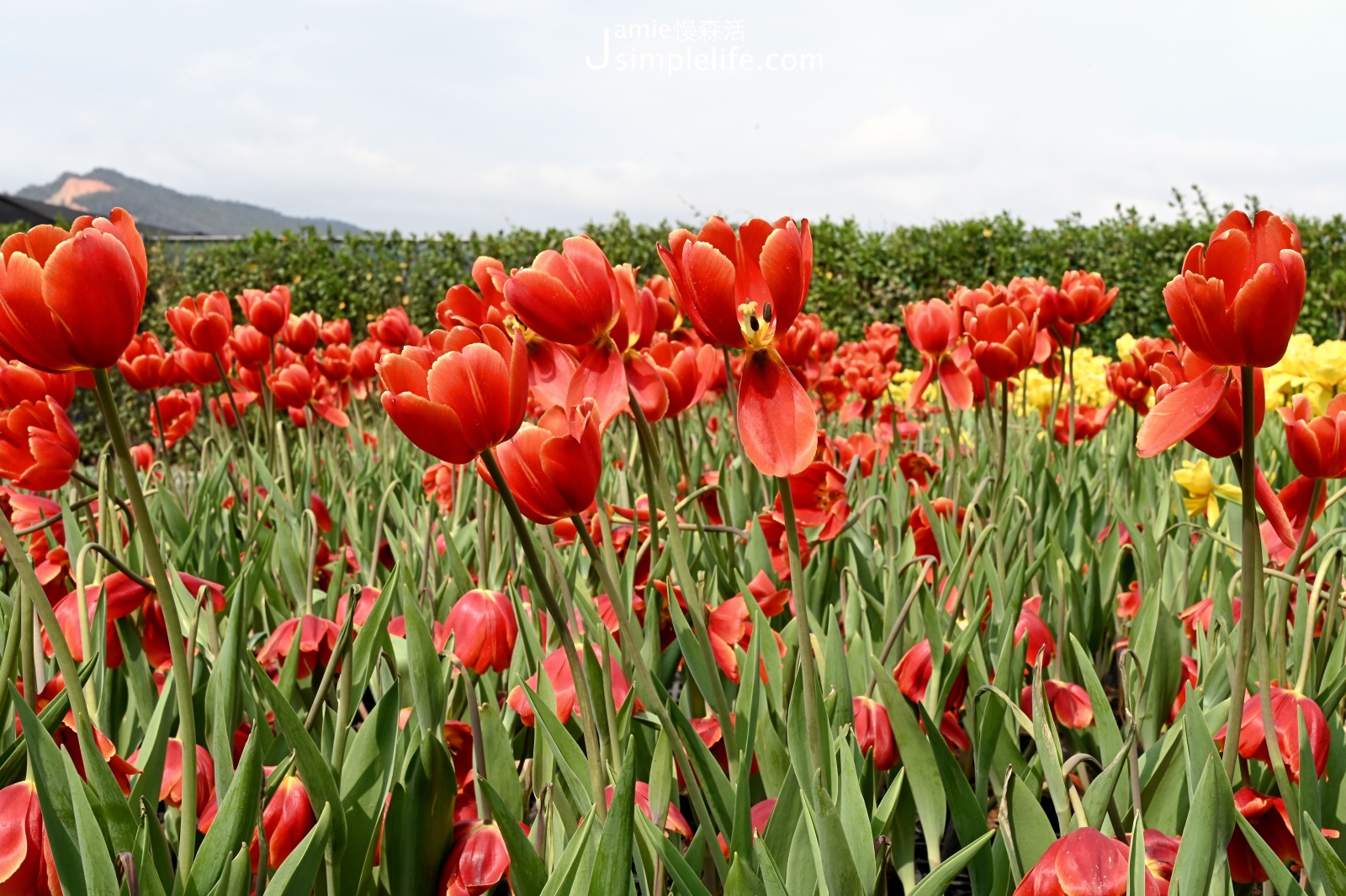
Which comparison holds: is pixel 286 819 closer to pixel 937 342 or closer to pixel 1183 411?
pixel 1183 411

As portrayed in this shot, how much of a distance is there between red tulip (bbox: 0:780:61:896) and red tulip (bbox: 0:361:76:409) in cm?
70

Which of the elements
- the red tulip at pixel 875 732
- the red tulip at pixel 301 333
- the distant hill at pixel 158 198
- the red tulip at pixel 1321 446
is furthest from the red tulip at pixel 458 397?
the distant hill at pixel 158 198

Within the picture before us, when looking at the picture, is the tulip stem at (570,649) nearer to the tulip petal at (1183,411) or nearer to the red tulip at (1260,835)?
the tulip petal at (1183,411)

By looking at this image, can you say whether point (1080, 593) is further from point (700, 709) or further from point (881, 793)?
point (700, 709)

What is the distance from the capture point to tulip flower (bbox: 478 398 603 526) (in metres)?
0.81

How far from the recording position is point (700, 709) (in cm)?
143

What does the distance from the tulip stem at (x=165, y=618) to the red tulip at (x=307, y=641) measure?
15.6 inches

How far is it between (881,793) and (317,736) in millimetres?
765

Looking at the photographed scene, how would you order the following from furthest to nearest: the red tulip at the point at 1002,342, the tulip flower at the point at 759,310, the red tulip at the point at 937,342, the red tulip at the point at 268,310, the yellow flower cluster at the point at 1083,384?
the yellow flower cluster at the point at 1083,384 → the red tulip at the point at 268,310 → the red tulip at the point at 937,342 → the red tulip at the point at 1002,342 → the tulip flower at the point at 759,310

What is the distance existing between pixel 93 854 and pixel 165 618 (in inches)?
7.8

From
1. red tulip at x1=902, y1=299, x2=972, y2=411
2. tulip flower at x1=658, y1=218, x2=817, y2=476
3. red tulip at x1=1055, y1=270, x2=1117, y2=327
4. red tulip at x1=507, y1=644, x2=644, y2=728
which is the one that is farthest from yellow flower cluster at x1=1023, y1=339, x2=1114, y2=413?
tulip flower at x1=658, y1=218, x2=817, y2=476

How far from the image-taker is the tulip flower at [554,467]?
81 cm

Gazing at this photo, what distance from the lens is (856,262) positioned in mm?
8641

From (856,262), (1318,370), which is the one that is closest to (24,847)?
(1318,370)
